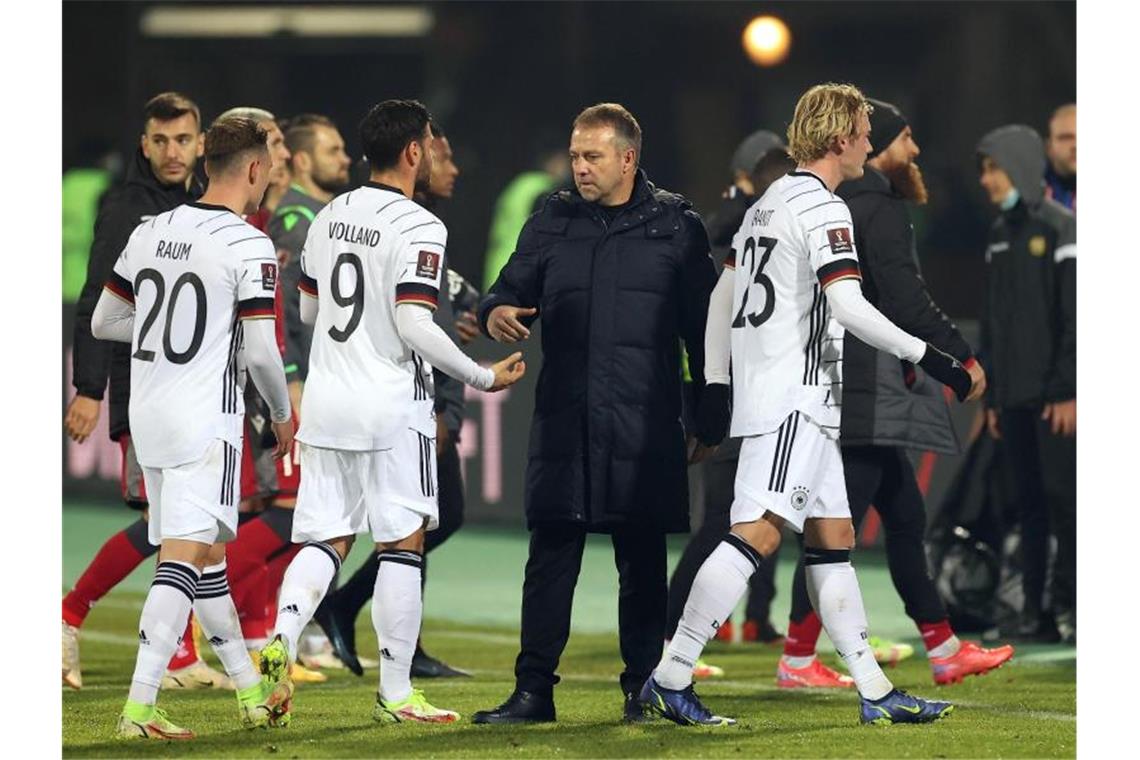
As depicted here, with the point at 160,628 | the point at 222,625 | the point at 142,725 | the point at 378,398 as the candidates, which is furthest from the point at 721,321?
the point at 142,725

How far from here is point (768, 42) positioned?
19.7m

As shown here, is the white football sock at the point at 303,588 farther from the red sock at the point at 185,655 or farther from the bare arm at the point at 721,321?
the red sock at the point at 185,655

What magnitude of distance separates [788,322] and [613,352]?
562 millimetres

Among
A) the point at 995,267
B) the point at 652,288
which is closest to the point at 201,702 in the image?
the point at 652,288

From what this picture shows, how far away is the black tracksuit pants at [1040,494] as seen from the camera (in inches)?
438

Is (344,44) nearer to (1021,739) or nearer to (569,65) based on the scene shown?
(569,65)

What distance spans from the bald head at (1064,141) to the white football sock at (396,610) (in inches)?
188

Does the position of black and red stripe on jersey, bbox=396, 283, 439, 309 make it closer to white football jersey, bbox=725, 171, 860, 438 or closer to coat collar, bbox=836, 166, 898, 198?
white football jersey, bbox=725, 171, 860, 438

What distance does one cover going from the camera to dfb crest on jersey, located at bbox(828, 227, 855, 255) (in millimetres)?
7785

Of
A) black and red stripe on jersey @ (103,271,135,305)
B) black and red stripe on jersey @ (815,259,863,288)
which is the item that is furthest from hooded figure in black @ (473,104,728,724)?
black and red stripe on jersey @ (103,271,135,305)

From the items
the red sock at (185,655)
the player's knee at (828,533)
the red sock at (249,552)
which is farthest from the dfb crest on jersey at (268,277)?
the red sock at (185,655)

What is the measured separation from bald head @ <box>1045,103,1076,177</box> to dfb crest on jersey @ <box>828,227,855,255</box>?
4.04 meters

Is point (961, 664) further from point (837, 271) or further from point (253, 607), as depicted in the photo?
point (253, 607)

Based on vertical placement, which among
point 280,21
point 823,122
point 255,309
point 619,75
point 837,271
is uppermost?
point 280,21
